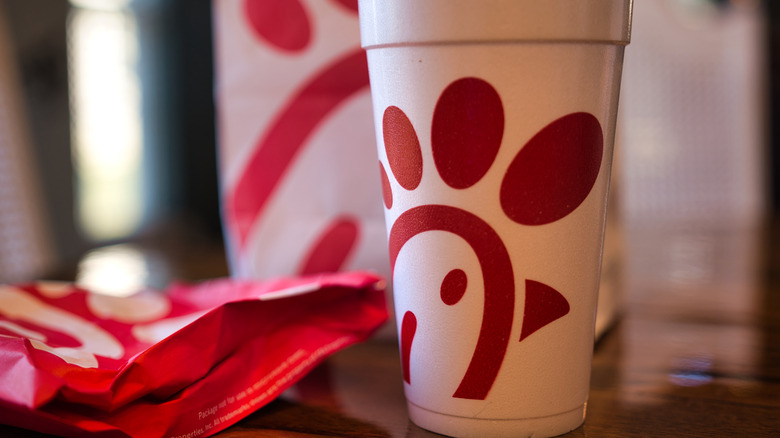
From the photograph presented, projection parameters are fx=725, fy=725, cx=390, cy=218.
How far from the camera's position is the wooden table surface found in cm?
34

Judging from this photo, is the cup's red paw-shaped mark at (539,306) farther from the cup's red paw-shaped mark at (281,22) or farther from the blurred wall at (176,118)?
the blurred wall at (176,118)

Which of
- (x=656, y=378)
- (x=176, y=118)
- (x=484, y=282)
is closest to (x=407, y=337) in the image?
(x=484, y=282)

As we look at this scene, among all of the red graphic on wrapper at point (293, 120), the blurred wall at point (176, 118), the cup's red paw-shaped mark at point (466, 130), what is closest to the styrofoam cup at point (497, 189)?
the cup's red paw-shaped mark at point (466, 130)

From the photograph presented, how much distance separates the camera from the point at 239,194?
0.56 m

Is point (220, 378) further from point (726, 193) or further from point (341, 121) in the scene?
point (726, 193)

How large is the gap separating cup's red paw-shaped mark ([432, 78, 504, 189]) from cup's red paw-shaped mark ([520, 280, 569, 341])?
0.18 feet

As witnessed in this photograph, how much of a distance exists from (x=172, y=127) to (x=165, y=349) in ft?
10.1

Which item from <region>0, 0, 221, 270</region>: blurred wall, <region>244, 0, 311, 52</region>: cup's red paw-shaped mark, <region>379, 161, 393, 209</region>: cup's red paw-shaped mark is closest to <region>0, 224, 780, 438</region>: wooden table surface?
<region>379, 161, 393, 209</region>: cup's red paw-shaped mark

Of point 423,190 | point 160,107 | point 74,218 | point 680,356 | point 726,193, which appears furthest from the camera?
point 160,107

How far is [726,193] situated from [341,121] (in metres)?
1.20

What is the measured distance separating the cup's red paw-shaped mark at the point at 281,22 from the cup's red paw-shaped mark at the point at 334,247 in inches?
5.1

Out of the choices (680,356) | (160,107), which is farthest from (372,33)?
(160,107)

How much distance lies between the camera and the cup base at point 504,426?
33 centimetres

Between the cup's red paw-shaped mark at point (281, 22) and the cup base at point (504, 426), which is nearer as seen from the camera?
the cup base at point (504, 426)
